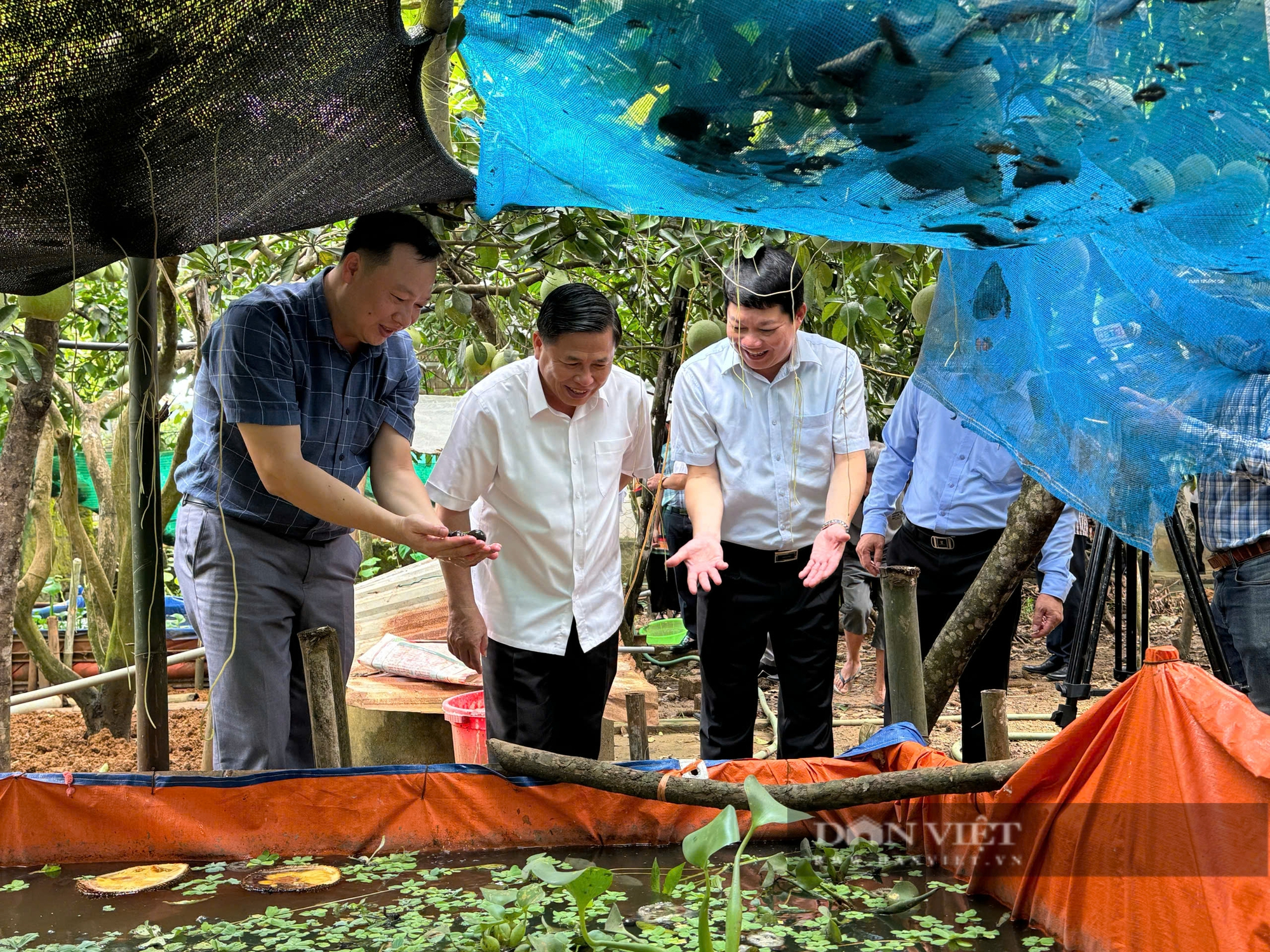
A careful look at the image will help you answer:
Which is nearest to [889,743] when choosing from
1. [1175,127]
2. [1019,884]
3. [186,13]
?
[1019,884]

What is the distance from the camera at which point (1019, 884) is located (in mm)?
1849

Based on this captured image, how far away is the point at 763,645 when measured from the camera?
2.77m

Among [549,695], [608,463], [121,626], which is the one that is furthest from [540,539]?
[121,626]

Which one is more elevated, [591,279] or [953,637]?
[591,279]

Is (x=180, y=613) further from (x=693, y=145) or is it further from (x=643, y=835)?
(x=693, y=145)

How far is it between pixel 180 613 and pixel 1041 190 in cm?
586

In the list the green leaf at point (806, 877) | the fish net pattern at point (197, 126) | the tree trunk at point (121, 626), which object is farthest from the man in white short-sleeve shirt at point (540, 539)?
the tree trunk at point (121, 626)

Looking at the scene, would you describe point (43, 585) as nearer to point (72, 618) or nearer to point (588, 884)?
point (72, 618)

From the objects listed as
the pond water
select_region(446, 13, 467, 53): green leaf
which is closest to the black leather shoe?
the pond water

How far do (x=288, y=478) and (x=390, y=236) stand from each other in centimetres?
51

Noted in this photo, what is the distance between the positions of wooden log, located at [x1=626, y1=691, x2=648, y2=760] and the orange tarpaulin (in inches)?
35.7

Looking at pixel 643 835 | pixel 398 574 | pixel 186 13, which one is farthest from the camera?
pixel 398 574

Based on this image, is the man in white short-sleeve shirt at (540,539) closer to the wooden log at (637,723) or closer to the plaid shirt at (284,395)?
the plaid shirt at (284,395)

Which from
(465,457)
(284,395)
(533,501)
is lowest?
(533,501)
